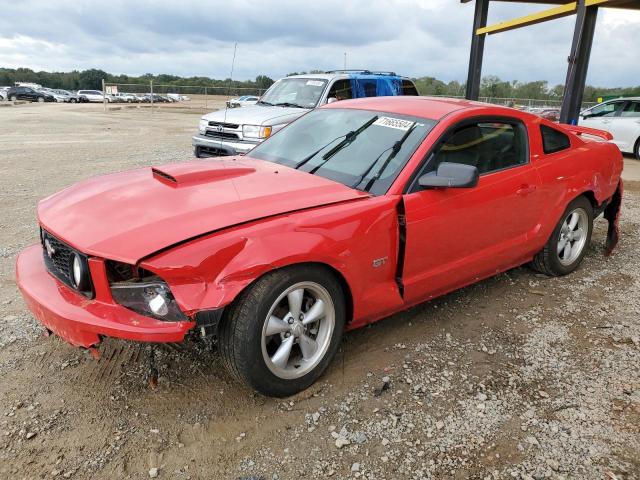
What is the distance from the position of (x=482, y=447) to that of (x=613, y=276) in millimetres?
3011

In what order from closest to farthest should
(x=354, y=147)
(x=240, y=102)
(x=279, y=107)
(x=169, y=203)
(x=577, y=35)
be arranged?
(x=169, y=203) < (x=354, y=147) < (x=279, y=107) < (x=577, y=35) < (x=240, y=102)

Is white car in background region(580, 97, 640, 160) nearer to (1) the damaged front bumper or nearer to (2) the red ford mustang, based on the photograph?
(2) the red ford mustang

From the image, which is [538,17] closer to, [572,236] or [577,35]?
[577,35]

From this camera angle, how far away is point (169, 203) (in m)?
2.65

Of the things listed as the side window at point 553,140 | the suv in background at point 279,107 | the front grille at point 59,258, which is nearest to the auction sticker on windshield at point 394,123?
the side window at point 553,140

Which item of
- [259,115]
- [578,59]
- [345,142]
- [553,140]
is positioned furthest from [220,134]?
[578,59]

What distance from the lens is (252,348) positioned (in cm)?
243

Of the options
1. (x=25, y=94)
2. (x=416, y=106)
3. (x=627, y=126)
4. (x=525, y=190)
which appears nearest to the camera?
(x=416, y=106)

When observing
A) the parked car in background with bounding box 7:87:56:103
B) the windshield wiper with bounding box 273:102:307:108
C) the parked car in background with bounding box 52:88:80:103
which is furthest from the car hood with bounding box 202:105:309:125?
the parked car in background with bounding box 52:88:80:103

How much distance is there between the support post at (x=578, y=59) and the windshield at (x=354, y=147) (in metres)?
8.00

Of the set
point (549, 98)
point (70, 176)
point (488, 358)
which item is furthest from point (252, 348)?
point (549, 98)

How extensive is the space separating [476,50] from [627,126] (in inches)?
164

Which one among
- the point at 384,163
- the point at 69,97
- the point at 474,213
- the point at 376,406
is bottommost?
the point at 376,406

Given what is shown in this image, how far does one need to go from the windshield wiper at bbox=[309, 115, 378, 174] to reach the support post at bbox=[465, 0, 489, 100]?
10379 mm
